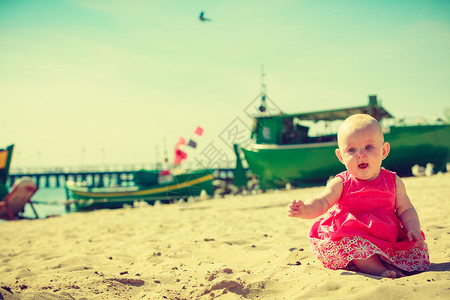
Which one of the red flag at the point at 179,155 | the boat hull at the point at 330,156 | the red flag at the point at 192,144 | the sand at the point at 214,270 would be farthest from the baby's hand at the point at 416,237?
the red flag at the point at 179,155

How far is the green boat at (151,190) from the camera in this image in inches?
585

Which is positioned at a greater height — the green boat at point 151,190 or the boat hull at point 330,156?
the boat hull at point 330,156

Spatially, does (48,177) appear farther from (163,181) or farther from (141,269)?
(141,269)

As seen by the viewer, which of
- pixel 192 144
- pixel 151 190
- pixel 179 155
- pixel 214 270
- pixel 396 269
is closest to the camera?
pixel 396 269

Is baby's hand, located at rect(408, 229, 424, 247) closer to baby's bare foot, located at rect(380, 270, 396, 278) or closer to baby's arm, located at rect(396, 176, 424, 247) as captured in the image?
baby's arm, located at rect(396, 176, 424, 247)

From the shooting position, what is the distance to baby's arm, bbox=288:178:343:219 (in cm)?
238

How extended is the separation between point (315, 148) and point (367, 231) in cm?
1246

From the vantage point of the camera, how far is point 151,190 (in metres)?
15.6

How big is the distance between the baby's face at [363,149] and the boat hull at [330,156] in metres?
12.2

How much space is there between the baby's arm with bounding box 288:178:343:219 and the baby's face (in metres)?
0.19

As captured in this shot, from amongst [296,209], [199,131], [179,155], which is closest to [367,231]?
[296,209]

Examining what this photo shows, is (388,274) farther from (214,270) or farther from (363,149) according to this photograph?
(214,270)

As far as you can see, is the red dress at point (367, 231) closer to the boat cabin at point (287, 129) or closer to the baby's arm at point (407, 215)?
the baby's arm at point (407, 215)

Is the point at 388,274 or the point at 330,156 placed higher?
the point at 330,156
